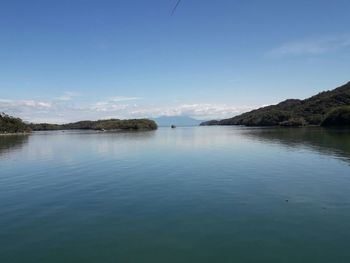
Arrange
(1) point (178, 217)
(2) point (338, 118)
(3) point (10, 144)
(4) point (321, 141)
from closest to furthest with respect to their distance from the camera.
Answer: (1) point (178, 217), (4) point (321, 141), (3) point (10, 144), (2) point (338, 118)

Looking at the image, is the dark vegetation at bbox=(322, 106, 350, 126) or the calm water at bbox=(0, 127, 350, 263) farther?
the dark vegetation at bbox=(322, 106, 350, 126)

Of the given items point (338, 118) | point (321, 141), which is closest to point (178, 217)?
point (321, 141)

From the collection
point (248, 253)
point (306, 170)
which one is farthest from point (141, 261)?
point (306, 170)

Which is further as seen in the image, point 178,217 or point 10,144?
point 10,144

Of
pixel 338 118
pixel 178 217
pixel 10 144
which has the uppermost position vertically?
pixel 338 118

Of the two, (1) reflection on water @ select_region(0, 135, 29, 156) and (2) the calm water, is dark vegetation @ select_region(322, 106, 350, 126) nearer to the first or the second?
(1) reflection on water @ select_region(0, 135, 29, 156)

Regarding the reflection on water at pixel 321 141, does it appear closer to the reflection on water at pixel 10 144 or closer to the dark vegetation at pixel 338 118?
the reflection on water at pixel 10 144

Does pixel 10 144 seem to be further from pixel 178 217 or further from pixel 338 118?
pixel 338 118

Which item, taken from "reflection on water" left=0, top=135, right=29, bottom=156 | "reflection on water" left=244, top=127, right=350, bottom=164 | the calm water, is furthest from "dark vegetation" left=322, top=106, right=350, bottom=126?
the calm water

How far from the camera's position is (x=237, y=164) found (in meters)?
40.2

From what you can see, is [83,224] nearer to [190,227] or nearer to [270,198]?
[190,227]

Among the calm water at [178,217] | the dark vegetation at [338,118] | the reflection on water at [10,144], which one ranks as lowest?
the calm water at [178,217]

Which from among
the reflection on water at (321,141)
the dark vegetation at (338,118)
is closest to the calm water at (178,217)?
the reflection on water at (321,141)

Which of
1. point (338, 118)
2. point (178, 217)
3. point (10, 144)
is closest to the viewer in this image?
point (178, 217)
